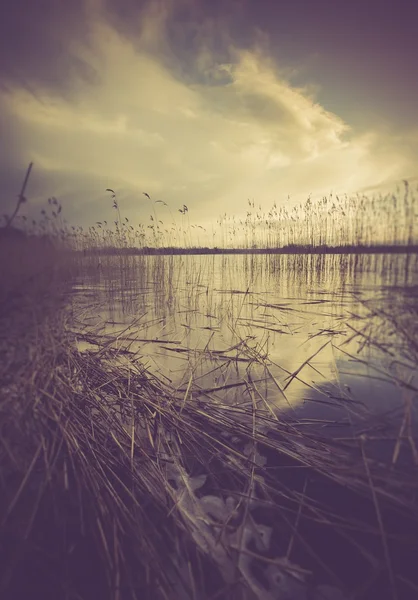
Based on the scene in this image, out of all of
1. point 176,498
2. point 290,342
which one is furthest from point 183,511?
point 290,342

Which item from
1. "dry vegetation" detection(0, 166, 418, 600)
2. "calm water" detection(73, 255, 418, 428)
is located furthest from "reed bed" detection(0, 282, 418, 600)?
"calm water" detection(73, 255, 418, 428)

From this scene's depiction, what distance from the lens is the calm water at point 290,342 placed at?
1.29 m

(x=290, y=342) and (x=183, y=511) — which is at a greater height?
(x=290, y=342)

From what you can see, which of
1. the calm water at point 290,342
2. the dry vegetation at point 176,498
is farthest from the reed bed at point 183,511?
the calm water at point 290,342

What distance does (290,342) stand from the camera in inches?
136

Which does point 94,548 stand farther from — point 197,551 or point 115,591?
point 197,551

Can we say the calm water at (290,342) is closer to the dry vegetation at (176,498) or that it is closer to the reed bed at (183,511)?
the dry vegetation at (176,498)

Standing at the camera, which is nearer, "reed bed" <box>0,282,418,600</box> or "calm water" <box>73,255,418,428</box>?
"reed bed" <box>0,282,418,600</box>

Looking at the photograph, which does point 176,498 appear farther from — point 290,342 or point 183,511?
Result: point 290,342

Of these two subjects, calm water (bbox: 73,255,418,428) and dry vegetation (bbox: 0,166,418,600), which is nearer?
dry vegetation (bbox: 0,166,418,600)

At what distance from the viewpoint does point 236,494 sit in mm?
1332

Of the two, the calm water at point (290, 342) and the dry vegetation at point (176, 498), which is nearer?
the dry vegetation at point (176, 498)

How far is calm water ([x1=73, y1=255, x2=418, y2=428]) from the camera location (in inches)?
50.9

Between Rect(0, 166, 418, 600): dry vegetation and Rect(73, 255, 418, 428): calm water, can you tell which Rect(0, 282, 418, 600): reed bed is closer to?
Rect(0, 166, 418, 600): dry vegetation
